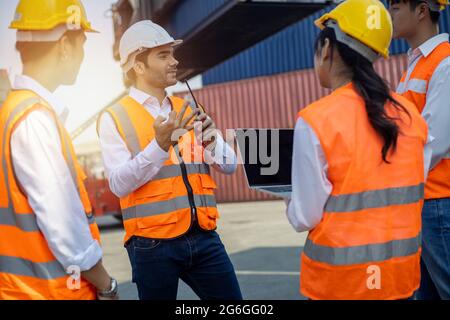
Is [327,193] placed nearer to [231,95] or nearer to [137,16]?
[137,16]

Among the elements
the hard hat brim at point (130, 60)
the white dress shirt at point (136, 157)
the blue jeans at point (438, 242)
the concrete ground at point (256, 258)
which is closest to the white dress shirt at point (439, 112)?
the blue jeans at point (438, 242)

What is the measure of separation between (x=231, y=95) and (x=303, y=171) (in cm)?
2080

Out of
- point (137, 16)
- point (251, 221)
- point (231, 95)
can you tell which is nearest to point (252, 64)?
point (231, 95)

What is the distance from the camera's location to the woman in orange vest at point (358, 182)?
186 centimetres

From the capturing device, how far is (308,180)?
188 centimetres

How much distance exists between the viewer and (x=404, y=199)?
1.94 m

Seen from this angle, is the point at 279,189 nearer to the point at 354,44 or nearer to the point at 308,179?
the point at 308,179

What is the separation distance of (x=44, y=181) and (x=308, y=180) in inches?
33.1

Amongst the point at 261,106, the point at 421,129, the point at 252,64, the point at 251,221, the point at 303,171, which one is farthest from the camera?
the point at 252,64

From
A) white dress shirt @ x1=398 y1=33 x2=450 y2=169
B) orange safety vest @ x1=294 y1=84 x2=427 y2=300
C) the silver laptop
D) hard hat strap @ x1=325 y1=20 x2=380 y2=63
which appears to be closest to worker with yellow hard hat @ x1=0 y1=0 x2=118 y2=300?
the silver laptop

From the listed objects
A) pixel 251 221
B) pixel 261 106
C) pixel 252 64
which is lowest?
pixel 251 221

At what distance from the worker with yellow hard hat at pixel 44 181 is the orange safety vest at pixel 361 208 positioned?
0.76 metres

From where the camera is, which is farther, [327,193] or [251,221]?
[251,221]

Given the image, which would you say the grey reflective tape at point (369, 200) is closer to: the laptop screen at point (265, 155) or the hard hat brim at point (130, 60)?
the laptop screen at point (265, 155)
